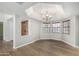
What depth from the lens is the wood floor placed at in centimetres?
262

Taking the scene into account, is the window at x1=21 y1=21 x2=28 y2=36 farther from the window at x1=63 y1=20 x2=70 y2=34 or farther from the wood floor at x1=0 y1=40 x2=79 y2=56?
the window at x1=63 y1=20 x2=70 y2=34

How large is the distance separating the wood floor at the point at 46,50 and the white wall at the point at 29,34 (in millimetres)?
88

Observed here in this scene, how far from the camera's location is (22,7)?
8.64 feet

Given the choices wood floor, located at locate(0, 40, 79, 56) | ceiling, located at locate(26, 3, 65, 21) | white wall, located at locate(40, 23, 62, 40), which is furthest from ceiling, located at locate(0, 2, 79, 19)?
wood floor, located at locate(0, 40, 79, 56)

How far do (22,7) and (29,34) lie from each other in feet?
1.59

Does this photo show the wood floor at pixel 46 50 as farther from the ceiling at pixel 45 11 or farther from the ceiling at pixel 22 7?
the ceiling at pixel 22 7

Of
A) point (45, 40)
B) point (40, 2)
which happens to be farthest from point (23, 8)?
point (45, 40)

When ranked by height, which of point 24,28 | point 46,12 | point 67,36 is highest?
point 46,12

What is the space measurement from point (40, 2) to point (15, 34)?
0.70 metres

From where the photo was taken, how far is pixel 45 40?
105 inches

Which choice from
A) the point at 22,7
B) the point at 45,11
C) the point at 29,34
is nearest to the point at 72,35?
the point at 45,11

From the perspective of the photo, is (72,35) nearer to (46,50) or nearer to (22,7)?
(46,50)

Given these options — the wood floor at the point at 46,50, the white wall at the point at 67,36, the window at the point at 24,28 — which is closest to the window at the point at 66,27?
the white wall at the point at 67,36

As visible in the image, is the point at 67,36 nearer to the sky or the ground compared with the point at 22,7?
nearer to the ground
